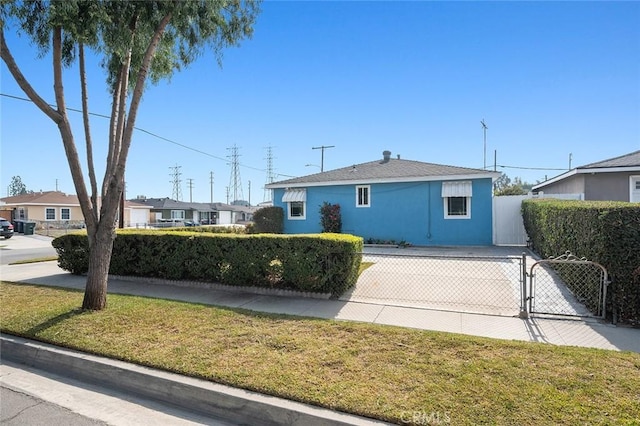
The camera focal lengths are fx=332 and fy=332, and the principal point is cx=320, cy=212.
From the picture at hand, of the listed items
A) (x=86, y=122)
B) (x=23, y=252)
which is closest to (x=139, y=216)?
(x=23, y=252)

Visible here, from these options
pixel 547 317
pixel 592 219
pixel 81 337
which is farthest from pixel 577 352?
pixel 81 337

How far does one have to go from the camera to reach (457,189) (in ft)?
46.7

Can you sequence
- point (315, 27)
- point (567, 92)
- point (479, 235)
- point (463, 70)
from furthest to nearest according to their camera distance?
point (479, 235) < point (567, 92) < point (463, 70) < point (315, 27)

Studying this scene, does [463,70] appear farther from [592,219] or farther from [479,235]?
[592,219]

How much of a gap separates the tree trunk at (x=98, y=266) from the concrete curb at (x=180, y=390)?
1.05m

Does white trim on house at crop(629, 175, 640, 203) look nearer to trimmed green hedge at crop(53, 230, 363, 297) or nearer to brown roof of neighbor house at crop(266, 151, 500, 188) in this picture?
brown roof of neighbor house at crop(266, 151, 500, 188)

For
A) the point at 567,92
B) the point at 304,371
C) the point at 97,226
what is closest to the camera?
the point at 304,371

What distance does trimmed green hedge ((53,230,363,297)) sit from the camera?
255 inches

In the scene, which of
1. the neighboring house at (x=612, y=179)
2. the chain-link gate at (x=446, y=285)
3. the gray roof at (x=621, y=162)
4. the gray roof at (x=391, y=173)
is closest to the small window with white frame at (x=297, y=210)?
the gray roof at (x=391, y=173)

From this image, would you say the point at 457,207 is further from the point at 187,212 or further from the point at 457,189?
the point at 187,212

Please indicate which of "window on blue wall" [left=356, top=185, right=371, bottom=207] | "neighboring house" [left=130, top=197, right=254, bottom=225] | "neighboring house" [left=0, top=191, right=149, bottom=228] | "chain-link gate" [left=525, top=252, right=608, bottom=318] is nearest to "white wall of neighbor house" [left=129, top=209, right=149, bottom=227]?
"neighboring house" [left=130, top=197, right=254, bottom=225]

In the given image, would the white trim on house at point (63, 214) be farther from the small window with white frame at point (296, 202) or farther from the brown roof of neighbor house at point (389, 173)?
the small window with white frame at point (296, 202)

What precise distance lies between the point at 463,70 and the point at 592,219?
28.9ft

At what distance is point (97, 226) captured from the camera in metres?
5.39
